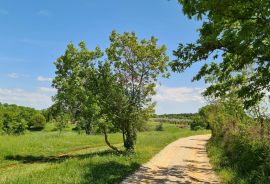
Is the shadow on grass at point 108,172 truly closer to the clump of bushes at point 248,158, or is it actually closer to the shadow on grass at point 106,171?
the shadow on grass at point 106,171

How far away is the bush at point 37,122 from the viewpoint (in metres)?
94.6

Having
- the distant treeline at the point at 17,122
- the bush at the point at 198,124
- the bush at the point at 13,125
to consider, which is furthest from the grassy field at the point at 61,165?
the bush at the point at 198,124

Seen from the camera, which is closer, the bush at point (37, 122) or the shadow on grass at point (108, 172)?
the shadow on grass at point (108, 172)

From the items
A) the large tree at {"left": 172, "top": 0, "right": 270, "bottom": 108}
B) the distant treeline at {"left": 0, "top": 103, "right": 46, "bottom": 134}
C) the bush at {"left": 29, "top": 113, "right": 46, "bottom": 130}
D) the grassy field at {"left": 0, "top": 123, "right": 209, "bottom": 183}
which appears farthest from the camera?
the bush at {"left": 29, "top": 113, "right": 46, "bottom": 130}

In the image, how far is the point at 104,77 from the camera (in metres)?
27.0

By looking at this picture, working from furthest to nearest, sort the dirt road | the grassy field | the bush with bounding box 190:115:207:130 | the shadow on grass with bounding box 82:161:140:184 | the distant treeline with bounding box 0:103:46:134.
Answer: the bush with bounding box 190:115:207:130
the distant treeline with bounding box 0:103:46:134
the dirt road
the grassy field
the shadow on grass with bounding box 82:161:140:184

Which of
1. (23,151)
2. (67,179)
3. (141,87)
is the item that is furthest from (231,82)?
(23,151)

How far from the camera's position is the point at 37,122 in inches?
3750

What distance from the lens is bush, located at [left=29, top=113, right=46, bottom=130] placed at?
94.6 meters

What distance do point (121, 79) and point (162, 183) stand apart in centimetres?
1304

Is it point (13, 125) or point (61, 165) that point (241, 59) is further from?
point (13, 125)

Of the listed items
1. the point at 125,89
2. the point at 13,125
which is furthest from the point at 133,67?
the point at 13,125

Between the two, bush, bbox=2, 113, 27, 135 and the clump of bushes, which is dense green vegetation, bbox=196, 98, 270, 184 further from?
bush, bbox=2, 113, 27, 135

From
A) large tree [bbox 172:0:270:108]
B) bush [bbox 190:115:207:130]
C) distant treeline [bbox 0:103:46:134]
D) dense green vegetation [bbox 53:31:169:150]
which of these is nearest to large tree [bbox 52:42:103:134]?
dense green vegetation [bbox 53:31:169:150]
